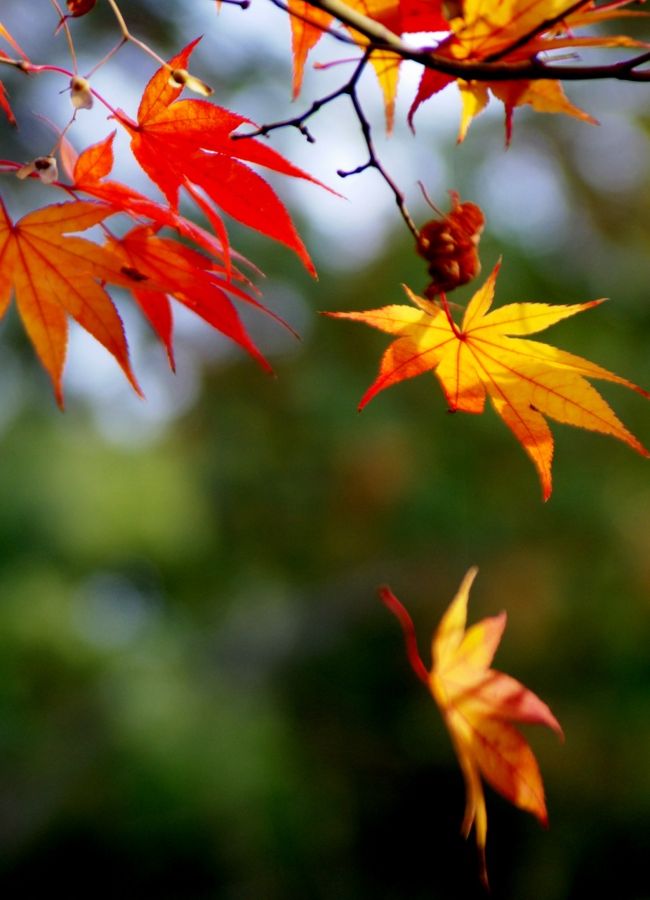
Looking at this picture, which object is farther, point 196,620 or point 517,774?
point 196,620

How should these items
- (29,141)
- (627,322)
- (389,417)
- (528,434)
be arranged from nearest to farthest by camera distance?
(528,434) → (29,141) → (627,322) → (389,417)

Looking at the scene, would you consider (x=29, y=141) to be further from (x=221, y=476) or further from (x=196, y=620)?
(x=196, y=620)

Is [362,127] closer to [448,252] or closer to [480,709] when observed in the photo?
[448,252]

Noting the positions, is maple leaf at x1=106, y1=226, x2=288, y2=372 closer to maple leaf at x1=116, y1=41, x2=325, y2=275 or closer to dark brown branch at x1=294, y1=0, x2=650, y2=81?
maple leaf at x1=116, y1=41, x2=325, y2=275

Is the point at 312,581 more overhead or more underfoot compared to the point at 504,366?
more underfoot

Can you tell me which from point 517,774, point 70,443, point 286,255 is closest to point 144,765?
point 70,443

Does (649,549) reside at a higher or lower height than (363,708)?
higher

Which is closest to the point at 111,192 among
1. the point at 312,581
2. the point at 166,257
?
the point at 166,257

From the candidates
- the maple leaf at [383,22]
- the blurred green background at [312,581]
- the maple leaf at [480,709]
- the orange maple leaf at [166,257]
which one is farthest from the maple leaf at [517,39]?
the blurred green background at [312,581]
